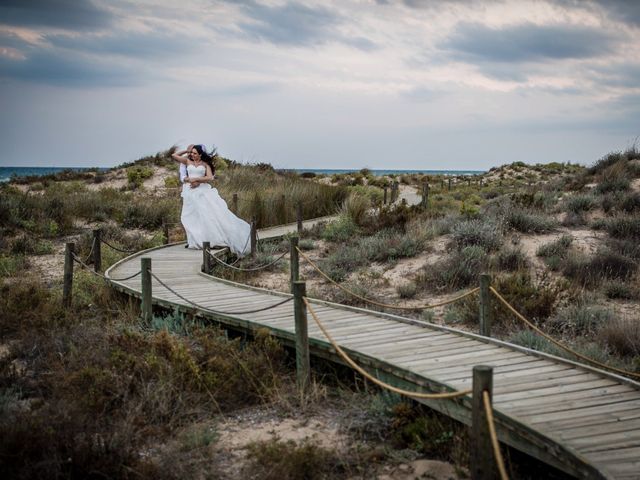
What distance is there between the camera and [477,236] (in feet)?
41.4

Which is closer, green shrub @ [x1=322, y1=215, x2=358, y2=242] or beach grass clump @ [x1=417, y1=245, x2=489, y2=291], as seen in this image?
beach grass clump @ [x1=417, y1=245, x2=489, y2=291]

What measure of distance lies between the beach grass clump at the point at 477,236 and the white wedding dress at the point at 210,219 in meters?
4.52

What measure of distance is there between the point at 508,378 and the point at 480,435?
1.80 metres

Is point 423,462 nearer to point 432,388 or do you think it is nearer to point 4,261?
Answer: point 432,388

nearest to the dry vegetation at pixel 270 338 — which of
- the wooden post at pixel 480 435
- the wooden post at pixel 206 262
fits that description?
the wooden post at pixel 206 262

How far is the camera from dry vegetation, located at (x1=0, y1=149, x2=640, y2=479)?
475cm

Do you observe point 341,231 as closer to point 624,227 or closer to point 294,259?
point 294,259

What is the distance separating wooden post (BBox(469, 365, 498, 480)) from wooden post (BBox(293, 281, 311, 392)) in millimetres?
2426

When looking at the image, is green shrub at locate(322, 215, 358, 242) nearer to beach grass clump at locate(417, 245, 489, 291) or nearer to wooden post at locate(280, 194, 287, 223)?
wooden post at locate(280, 194, 287, 223)

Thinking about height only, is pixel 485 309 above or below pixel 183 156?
below

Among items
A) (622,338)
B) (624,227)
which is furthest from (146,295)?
(624,227)

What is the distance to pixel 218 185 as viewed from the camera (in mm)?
21344

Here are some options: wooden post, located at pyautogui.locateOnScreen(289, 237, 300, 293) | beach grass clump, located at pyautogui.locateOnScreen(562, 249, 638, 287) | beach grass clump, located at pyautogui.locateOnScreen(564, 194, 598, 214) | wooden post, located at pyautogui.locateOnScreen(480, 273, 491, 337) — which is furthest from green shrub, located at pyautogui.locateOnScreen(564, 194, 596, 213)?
wooden post, located at pyautogui.locateOnScreen(480, 273, 491, 337)

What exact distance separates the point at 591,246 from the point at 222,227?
Result: 25.0 feet
